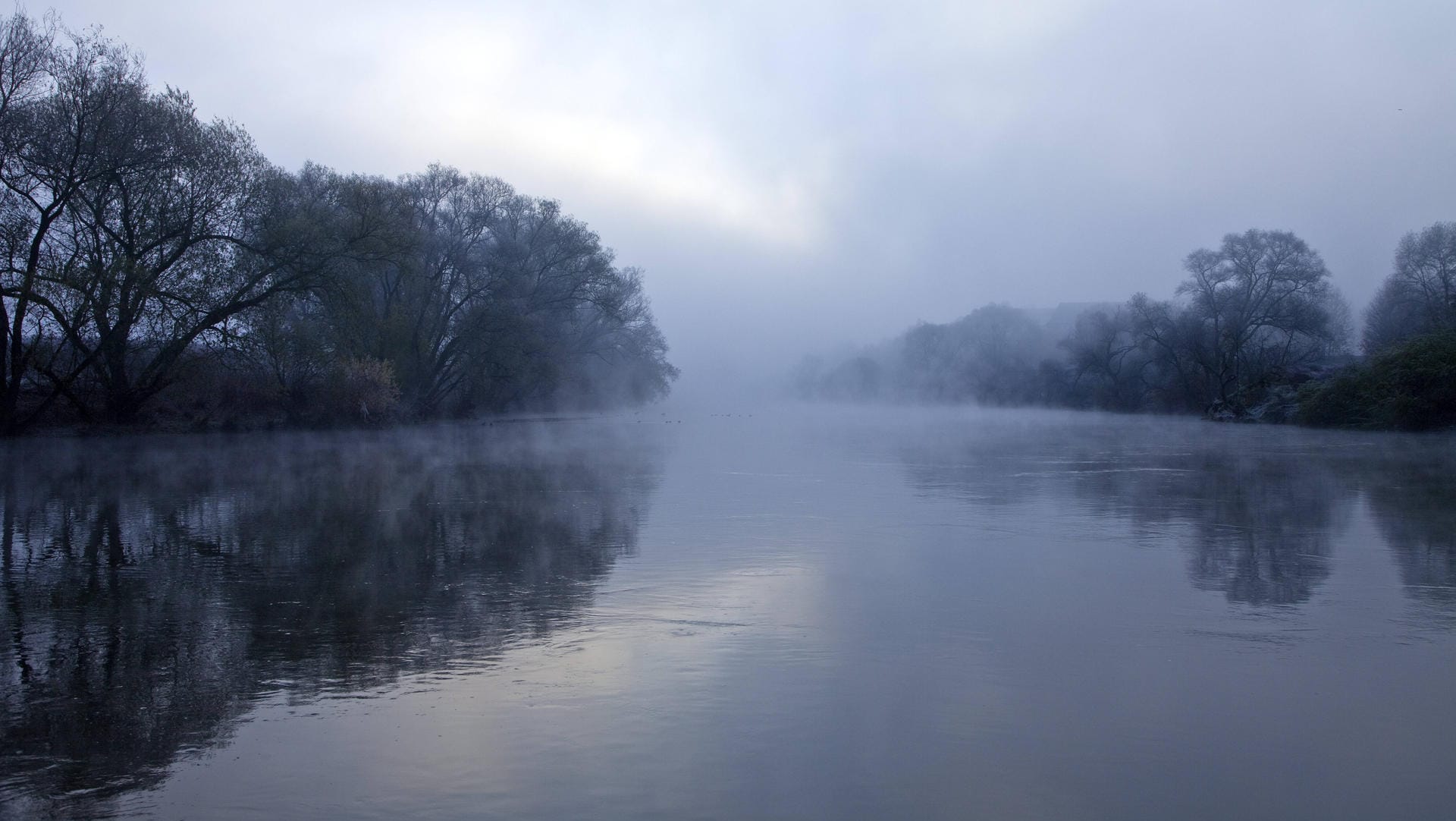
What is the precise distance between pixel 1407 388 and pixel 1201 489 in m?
24.5

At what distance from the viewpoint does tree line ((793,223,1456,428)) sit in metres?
34.8

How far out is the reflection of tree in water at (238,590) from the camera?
→ 4.71 meters

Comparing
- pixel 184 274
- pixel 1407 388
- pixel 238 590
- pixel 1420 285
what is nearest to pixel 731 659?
pixel 238 590

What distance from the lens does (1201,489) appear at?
1454 cm

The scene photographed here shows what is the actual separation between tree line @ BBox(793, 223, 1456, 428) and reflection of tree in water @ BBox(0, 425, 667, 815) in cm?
3080

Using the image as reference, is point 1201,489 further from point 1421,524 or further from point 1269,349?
point 1269,349

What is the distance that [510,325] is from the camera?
1735 inches

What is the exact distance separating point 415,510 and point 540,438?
64.3ft

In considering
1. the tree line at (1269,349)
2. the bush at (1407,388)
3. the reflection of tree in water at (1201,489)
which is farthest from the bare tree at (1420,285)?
the reflection of tree in water at (1201,489)

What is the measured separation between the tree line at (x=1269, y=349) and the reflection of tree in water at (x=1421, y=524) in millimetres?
19821

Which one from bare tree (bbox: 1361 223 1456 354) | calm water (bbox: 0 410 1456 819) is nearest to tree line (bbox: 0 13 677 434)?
calm water (bbox: 0 410 1456 819)

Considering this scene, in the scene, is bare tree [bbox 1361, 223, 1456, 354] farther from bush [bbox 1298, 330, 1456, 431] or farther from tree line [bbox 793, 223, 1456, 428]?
bush [bbox 1298, 330, 1456, 431]

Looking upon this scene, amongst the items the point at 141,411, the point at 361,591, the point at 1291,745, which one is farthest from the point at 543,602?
the point at 141,411

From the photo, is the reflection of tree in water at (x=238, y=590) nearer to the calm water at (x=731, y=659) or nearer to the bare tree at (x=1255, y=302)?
the calm water at (x=731, y=659)
